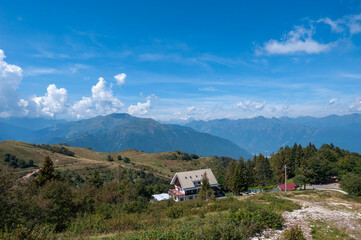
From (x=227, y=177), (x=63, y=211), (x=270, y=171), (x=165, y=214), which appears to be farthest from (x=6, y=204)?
(x=270, y=171)

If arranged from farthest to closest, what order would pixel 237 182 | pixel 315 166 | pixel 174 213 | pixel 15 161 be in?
pixel 15 161 < pixel 315 166 < pixel 237 182 < pixel 174 213

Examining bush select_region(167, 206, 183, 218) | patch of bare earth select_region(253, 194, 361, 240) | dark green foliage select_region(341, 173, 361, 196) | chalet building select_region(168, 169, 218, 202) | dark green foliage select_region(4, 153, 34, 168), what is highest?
patch of bare earth select_region(253, 194, 361, 240)

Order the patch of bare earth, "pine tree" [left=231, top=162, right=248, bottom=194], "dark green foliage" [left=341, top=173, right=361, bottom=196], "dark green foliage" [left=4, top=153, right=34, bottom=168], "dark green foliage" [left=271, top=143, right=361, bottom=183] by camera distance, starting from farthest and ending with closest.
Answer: "dark green foliage" [left=4, top=153, right=34, bottom=168] → "dark green foliage" [left=271, top=143, right=361, bottom=183] → "pine tree" [left=231, top=162, right=248, bottom=194] → "dark green foliage" [left=341, top=173, right=361, bottom=196] → the patch of bare earth

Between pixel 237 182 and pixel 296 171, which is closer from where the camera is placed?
pixel 237 182

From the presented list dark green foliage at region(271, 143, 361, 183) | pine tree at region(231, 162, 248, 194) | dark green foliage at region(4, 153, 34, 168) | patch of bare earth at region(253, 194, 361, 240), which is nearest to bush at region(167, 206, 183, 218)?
patch of bare earth at region(253, 194, 361, 240)

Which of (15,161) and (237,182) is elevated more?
(15,161)

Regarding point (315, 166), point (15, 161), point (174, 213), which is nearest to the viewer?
point (174, 213)

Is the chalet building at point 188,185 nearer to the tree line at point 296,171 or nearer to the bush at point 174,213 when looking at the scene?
the tree line at point 296,171

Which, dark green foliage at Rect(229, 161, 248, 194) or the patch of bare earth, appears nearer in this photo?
the patch of bare earth

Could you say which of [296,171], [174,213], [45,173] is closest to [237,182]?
[296,171]

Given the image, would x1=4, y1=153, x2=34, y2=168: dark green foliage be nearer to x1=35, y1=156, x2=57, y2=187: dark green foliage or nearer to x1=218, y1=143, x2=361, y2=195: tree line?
x1=35, y1=156, x2=57, y2=187: dark green foliage

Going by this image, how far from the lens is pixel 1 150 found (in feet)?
251

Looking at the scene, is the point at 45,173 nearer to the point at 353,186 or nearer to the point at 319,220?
the point at 319,220

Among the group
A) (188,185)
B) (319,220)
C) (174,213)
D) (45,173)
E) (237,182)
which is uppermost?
(319,220)
